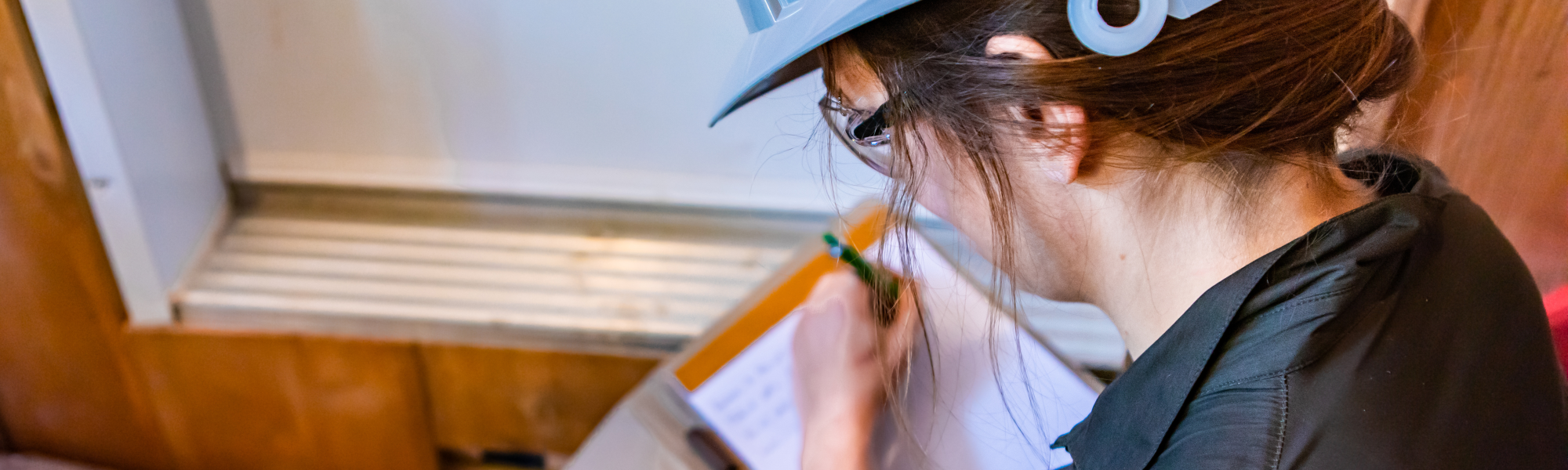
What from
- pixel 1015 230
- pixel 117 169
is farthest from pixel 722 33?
pixel 117 169

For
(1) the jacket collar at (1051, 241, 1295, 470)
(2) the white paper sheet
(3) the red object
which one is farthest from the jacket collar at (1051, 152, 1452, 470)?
(3) the red object

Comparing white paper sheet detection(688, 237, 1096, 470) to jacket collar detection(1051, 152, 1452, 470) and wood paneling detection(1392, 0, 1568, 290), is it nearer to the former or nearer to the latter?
jacket collar detection(1051, 152, 1452, 470)

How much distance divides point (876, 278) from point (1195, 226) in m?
0.29

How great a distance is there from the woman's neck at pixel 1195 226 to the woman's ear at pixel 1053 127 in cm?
4

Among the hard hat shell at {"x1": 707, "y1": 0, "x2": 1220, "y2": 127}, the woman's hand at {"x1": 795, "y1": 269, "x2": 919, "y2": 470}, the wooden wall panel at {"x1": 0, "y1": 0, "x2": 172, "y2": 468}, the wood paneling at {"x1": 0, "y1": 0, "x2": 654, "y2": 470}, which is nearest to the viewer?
the hard hat shell at {"x1": 707, "y1": 0, "x2": 1220, "y2": 127}

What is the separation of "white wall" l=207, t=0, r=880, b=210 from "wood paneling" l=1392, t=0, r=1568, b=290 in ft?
1.38

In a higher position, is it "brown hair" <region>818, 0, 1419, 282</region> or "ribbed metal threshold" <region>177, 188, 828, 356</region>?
"brown hair" <region>818, 0, 1419, 282</region>

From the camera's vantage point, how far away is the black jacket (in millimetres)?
406

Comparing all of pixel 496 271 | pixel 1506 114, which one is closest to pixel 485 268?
pixel 496 271

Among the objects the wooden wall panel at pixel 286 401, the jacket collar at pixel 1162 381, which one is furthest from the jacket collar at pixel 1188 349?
the wooden wall panel at pixel 286 401

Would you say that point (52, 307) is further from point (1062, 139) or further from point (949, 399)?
point (1062, 139)

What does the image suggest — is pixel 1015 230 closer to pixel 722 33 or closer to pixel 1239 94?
pixel 1239 94

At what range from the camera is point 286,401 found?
991mm

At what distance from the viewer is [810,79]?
0.74 meters
